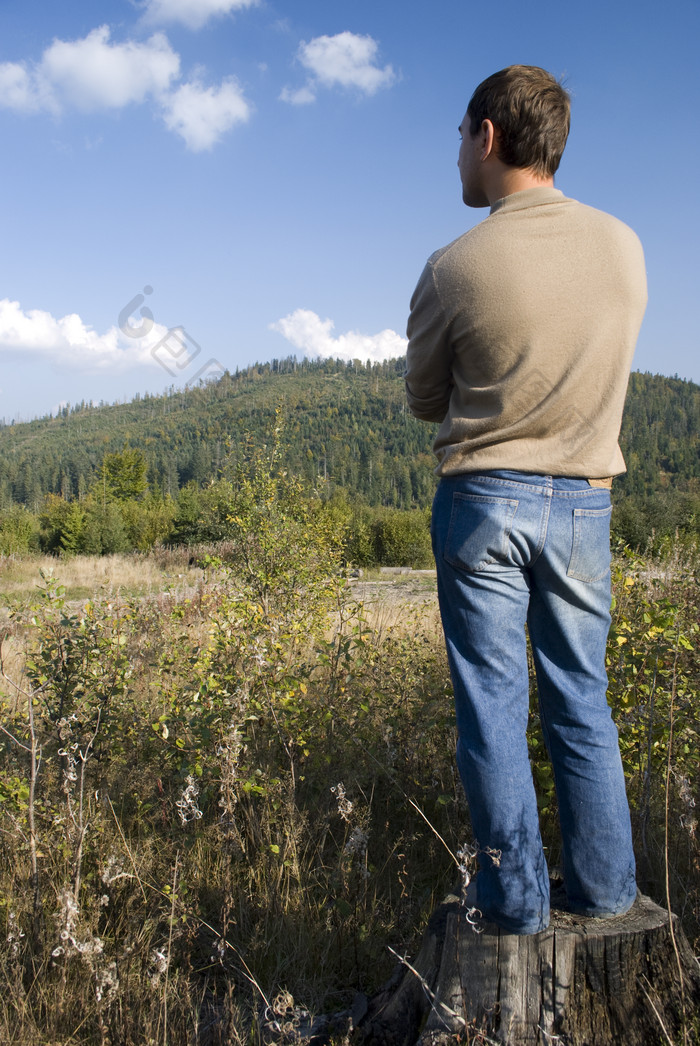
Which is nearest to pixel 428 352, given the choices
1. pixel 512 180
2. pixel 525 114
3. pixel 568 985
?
pixel 512 180

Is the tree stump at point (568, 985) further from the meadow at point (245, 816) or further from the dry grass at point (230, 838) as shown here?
the dry grass at point (230, 838)

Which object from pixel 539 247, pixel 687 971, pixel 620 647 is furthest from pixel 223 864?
pixel 539 247

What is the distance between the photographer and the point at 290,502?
7.76m

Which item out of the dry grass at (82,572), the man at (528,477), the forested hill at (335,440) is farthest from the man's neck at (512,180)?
the forested hill at (335,440)

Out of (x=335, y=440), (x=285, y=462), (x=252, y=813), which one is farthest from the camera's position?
(x=335, y=440)

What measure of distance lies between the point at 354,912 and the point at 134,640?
285 cm

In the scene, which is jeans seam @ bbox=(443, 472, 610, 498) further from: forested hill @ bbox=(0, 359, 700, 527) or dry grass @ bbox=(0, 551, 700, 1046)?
forested hill @ bbox=(0, 359, 700, 527)

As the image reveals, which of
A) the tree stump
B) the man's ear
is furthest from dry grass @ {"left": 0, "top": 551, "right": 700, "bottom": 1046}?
the man's ear

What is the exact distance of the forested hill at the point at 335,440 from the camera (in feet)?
320

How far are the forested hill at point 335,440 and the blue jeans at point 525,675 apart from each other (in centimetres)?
6784

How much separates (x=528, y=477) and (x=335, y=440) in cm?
6867

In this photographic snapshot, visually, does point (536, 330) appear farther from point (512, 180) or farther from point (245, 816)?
point (245, 816)

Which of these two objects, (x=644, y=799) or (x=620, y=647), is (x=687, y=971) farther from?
(x=620, y=647)

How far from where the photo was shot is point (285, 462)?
8328 millimetres
